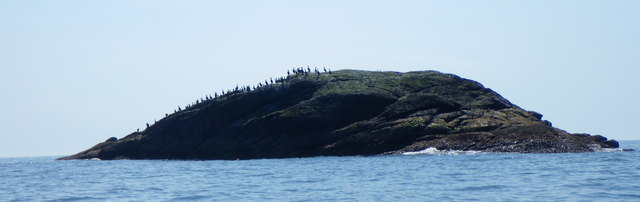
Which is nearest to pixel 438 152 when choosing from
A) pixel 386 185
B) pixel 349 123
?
pixel 349 123

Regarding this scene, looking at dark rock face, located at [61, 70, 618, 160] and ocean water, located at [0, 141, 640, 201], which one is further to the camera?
dark rock face, located at [61, 70, 618, 160]

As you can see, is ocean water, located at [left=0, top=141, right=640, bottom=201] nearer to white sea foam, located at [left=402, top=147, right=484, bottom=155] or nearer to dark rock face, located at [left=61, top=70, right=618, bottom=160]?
white sea foam, located at [left=402, top=147, right=484, bottom=155]

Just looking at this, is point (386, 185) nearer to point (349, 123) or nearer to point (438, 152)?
point (438, 152)

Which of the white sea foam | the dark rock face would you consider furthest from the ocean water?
the dark rock face

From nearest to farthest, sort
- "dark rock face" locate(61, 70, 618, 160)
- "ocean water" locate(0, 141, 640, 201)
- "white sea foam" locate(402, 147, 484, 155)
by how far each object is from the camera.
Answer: "ocean water" locate(0, 141, 640, 201) → "white sea foam" locate(402, 147, 484, 155) → "dark rock face" locate(61, 70, 618, 160)

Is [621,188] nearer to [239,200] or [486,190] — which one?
[486,190]

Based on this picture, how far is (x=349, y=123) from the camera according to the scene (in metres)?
86.8

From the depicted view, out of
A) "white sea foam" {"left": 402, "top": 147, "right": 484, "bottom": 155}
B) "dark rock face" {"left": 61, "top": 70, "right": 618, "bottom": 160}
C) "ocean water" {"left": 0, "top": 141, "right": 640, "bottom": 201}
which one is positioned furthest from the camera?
"dark rock face" {"left": 61, "top": 70, "right": 618, "bottom": 160}

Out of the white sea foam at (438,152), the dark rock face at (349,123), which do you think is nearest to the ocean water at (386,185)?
the white sea foam at (438,152)

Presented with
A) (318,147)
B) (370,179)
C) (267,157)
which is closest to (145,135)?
(267,157)

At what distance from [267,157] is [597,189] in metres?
57.6

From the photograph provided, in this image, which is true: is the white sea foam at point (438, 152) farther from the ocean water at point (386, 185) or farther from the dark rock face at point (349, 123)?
the ocean water at point (386, 185)

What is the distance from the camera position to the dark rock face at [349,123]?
249 ft

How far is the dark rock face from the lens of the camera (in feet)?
249
